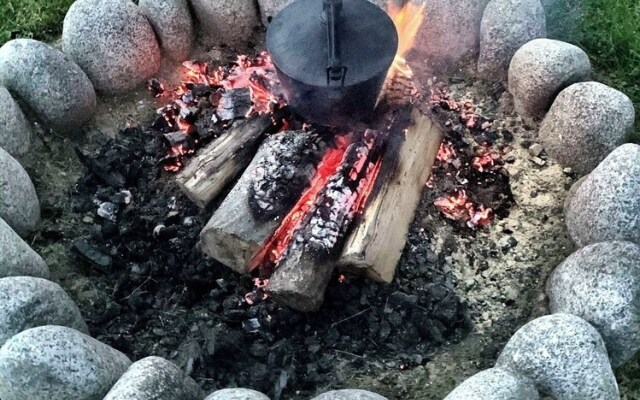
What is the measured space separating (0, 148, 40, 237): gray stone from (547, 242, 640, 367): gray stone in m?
2.11

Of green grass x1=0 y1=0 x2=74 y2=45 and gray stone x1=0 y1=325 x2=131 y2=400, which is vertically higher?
green grass x1=0 y1=0 x2=74 y2=45

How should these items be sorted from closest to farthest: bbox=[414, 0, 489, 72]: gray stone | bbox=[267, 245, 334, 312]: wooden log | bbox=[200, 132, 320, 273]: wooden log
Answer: bbox=[267, 245, 334, 312]: wooden log → bbox=[200, 132, 320, 273]: wooden log → bbox=[414, 0, 489, 72]: gray stone

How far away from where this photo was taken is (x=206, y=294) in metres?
3.01

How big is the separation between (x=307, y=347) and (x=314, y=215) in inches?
20.2

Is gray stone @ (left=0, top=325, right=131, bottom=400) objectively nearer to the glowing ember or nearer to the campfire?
the campfire

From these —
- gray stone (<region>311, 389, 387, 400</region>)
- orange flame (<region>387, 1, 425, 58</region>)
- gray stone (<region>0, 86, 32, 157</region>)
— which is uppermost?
gray stone (<region>0, 86, 32, 157</region>)

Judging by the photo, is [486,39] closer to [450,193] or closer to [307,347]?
[450,193]

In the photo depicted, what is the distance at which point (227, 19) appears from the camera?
12.6ft

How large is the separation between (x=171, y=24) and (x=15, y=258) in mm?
1543

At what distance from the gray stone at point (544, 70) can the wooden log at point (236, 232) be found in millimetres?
1331

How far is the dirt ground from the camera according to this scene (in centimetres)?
271

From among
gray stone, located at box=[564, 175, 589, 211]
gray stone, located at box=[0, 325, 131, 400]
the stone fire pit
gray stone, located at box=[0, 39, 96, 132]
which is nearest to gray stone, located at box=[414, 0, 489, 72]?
the stone fire pit

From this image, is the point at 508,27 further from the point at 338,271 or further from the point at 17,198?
the point at 17,198

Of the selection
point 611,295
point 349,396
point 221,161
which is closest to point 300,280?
point 349,396
